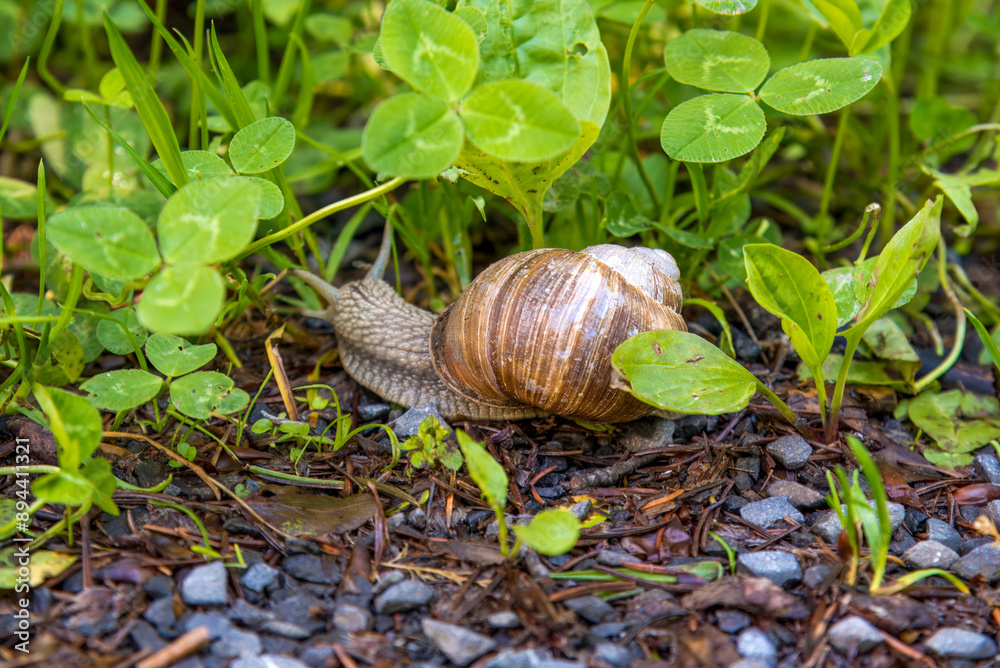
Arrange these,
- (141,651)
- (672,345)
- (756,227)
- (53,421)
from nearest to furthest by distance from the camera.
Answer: (141,651) → (53,421) → (672,345) → (756,227)

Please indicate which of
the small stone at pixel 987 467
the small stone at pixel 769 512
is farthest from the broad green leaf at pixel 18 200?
the small stone at pixel 987 467

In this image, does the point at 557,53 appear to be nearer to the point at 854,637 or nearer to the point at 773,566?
the point at 773,566

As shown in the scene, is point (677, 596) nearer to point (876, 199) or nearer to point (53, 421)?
point (53, 421)

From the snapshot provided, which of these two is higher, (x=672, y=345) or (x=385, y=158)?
(x=385, y=158)

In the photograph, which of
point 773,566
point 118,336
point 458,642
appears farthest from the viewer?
point 118,336

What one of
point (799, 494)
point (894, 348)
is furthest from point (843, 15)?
point (799, 494)

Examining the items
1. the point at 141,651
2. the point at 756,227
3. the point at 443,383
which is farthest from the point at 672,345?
the point at 141,651
